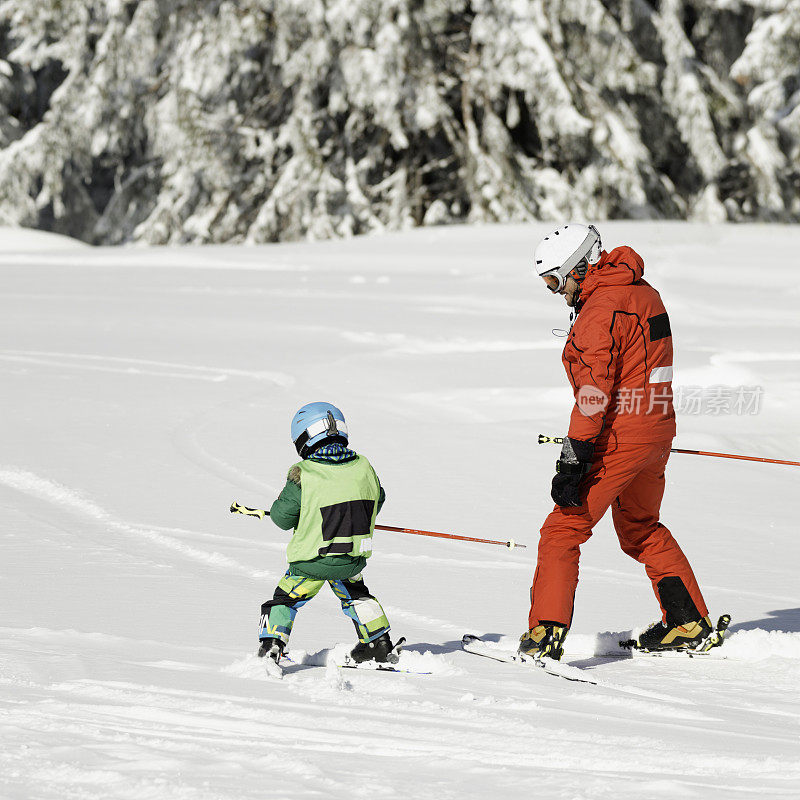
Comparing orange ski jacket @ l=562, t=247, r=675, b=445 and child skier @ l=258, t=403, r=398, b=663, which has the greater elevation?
orange ski jacket @ l=562, t=247, r=675, b=445

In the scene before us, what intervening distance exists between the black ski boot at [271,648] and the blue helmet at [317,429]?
604 millimetres

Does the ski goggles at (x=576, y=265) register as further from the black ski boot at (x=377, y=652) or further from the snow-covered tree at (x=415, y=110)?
the snow-covered tree at (x=415, y=110)

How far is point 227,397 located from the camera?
8.30 m

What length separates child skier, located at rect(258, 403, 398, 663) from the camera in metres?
3.77

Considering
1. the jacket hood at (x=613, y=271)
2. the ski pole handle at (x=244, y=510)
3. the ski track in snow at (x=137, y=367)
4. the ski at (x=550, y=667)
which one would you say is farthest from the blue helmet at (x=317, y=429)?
the ski track in snow at (x=137, y=367)

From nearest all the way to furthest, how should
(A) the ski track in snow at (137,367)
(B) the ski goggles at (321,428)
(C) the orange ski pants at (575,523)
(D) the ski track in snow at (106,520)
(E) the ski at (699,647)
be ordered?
1. (B) the ski goggles at (321,428)
2. (C) the orange ski pants at (575,523)
3. (E) the ski at (699,647)
4. (D) the ski track in snow at (106,520)
5. (A) the ski track in snow at (137,367)

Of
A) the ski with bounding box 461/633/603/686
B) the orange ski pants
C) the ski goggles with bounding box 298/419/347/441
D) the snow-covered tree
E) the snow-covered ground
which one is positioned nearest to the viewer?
the snow-covered ground

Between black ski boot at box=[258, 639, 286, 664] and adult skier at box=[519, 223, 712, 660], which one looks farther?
adult skier at box=[519, 223, 712, 660]

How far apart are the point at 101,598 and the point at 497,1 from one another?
15.6m

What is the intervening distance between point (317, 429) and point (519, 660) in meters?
1.00

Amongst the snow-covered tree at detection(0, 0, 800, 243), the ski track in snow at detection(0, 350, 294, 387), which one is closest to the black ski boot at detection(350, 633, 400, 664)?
the ski track in snow at detection(0, 350, 294, 387)

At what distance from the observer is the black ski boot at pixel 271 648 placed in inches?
146

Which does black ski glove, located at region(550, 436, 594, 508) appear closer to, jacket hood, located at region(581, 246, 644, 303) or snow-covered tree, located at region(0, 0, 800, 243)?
jacket hood, located at region(581, 246, 644, 303)

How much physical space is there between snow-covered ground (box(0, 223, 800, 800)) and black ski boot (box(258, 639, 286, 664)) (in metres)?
0.06
